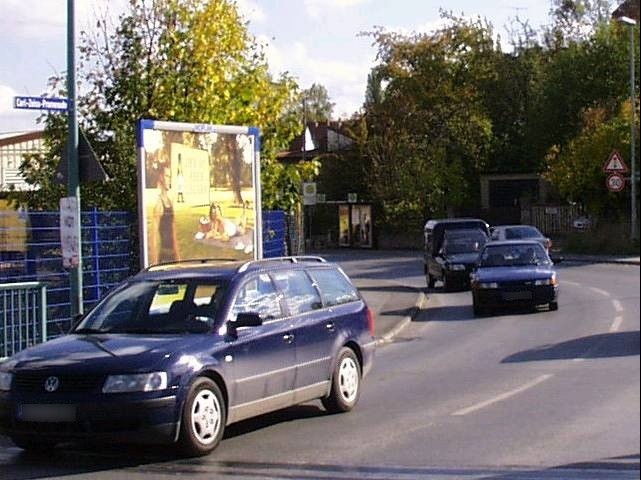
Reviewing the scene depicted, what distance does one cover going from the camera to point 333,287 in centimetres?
1180

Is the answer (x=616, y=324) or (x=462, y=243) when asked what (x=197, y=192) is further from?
(x=462, y=243)

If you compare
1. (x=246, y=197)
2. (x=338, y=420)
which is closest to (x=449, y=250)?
(x=246, y=197)

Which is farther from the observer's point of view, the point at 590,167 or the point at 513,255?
the point at 590,167

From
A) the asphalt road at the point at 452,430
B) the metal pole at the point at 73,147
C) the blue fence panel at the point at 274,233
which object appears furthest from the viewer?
the blue fence panel at the point at 274,233

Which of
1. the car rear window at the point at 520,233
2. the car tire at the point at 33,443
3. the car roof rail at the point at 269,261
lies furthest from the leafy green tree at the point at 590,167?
the car tire at the point at 33,443

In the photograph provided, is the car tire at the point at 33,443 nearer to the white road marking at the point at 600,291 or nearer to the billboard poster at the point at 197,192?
the billboard poster at the point at 197,192

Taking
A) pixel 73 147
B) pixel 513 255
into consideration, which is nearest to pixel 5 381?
pixel 73 147

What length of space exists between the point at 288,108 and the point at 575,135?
31.2 meters

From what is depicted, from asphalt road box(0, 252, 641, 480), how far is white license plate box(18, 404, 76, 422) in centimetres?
43

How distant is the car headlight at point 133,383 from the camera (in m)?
9.00

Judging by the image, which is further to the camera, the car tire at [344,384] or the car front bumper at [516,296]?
the car front bumper at [516,296]

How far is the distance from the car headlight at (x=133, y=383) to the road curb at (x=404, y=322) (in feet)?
34.7

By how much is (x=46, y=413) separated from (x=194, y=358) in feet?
4.02

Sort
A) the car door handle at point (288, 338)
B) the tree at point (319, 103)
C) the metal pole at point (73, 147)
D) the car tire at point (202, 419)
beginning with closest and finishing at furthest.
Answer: the car tire at point (202, 419)
the car door handle at point (288, 338)
the metal pole at point (73, 147)
the tree at point (319, 103)
